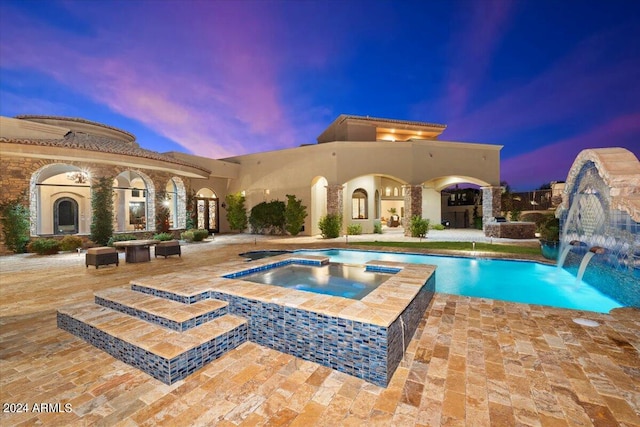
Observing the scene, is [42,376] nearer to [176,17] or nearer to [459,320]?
[459,320]

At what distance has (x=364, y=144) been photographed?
683 inches

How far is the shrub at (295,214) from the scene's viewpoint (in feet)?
58.9

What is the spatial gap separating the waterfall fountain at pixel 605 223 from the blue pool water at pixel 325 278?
468 centimetres

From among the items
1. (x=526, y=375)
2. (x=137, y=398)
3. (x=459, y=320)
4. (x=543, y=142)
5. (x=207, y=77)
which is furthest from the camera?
(x=543, y=142)

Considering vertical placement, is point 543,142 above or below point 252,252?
above

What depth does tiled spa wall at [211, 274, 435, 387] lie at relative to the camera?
2738mm

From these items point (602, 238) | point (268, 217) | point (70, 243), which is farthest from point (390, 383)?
point (268, 217)

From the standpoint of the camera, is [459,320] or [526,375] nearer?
[526,375]

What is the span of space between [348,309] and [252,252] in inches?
339

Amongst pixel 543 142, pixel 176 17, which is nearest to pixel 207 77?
pixel 176 17

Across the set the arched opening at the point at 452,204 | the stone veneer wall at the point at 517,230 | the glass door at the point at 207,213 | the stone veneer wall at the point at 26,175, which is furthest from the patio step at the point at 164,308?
the arched opening at the point at 452,204

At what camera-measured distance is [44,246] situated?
34.7ft

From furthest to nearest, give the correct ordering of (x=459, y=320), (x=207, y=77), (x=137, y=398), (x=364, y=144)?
(x=207, y=77) → (x=364, y=144) → (x=459, y=320) → (x=137, y=398)

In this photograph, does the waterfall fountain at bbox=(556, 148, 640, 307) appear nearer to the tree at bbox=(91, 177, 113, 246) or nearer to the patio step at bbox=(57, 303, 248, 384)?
the patio step at bbox=(57, 303, 248, 384)
